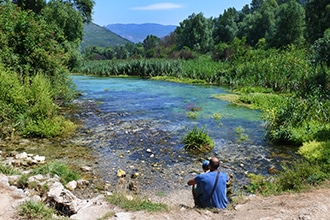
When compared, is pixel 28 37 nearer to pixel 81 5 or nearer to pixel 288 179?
pixel 288 179

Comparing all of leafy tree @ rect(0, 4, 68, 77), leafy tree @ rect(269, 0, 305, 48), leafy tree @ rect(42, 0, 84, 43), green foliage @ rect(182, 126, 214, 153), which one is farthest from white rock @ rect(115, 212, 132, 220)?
leafy tree @ rect(269, 0, 305, 48)

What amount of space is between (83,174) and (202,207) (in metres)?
4.20

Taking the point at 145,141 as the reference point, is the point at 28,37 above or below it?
above

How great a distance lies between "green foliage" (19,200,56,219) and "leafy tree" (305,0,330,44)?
39.7 metres

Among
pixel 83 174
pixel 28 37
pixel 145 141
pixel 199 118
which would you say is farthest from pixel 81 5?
pixel 83 174

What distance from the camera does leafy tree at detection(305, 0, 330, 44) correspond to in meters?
37.8

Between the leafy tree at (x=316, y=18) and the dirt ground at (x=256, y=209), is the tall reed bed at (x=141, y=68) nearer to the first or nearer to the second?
the leafy tree at (x=316, y=18)

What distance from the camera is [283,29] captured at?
168ft

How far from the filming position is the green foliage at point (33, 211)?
5426 mm

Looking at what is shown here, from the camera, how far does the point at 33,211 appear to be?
18.0 ft

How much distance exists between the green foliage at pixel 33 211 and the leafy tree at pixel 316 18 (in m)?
39.7

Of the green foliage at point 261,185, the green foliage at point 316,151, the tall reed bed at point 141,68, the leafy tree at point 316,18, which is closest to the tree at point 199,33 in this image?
the tall reed bed at point 141,68

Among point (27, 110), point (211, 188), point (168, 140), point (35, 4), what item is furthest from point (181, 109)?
point (35, 4)

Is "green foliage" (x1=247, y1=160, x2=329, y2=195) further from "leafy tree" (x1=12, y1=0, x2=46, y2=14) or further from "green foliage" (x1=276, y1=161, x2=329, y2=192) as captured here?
"leafy tree" (x1=12, y1=0, x2=46, y2=14)
